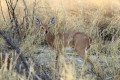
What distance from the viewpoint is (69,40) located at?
6602 mm

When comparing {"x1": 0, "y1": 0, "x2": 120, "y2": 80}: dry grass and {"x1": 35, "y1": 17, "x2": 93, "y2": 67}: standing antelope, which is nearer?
{"x1": 0, "y1": 0, "x2": 120, "y2": 80}: dry grass

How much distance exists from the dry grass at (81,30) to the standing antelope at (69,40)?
124mm

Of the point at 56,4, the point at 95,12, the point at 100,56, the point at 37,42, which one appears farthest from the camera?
the point at 56,4

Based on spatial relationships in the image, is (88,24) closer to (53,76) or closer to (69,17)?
(69,17)

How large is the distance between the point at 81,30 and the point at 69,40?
1624 millimetres

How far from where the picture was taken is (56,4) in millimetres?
10195

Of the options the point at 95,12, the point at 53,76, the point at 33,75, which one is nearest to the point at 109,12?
the point at 95,12

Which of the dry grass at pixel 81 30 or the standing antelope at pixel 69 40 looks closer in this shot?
the dry grass at pixel 81 30

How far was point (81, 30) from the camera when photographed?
8188mm

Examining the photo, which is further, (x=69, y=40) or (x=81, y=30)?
(x=81, y=30)

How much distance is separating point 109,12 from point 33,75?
5465mm

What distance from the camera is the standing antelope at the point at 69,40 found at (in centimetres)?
644

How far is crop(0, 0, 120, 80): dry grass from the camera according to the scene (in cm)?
534

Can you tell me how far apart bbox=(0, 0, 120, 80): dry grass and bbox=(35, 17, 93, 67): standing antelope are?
12cm
